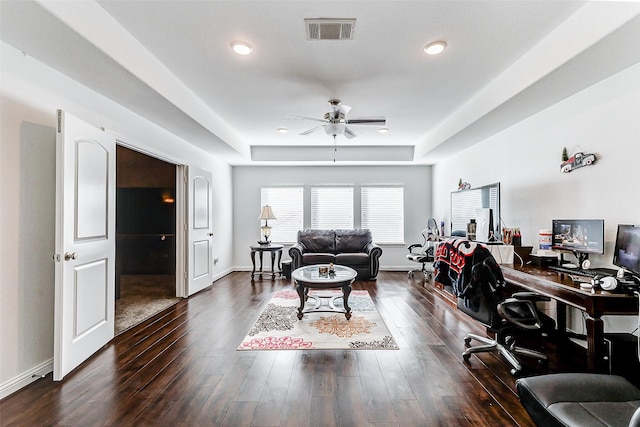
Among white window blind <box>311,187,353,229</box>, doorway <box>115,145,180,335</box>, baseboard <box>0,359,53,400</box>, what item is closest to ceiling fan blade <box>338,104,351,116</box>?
white window blind <box>311,187,353,229</box>

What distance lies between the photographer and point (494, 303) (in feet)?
8.21

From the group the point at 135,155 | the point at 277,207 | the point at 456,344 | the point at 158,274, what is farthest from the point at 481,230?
the point at 135,155

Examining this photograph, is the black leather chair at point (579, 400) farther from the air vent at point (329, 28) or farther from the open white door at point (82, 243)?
the open white door at point (82, 243)

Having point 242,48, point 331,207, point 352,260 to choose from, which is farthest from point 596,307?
point 331,207

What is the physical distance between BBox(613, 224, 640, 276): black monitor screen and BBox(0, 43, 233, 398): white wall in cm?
461

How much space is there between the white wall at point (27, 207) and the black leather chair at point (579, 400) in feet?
11.1

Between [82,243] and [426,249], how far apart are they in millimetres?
5953

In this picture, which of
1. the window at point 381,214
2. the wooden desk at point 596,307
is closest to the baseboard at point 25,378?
the wooden desk at point 596,307

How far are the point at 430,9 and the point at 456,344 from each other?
296 cm

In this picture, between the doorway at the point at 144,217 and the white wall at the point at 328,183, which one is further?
the white wall at the point at 328,183

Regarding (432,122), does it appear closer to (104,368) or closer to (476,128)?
(476,128)

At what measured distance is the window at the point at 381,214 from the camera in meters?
7.06

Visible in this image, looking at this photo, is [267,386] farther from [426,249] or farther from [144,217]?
[144,217]

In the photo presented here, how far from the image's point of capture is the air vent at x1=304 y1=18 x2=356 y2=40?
2262mm
